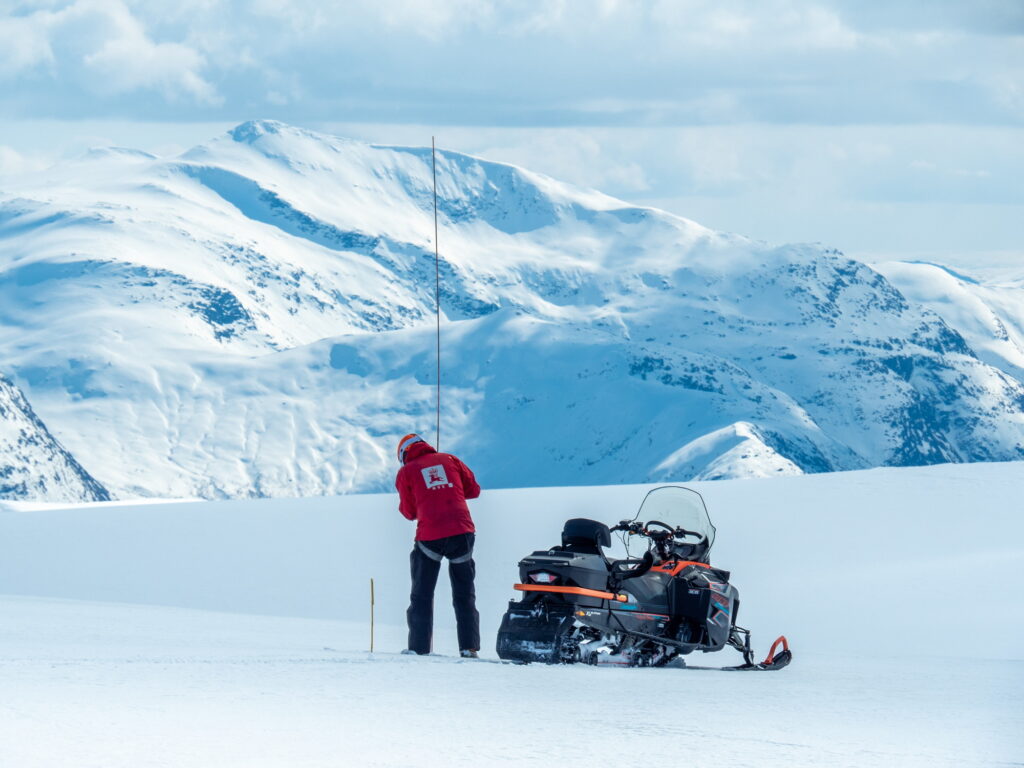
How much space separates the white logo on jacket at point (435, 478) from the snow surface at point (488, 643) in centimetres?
121

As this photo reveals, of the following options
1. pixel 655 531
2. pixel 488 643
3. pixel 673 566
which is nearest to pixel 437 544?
pixel 655 531

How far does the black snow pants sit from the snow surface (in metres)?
0.30

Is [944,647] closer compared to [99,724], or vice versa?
[99,724]

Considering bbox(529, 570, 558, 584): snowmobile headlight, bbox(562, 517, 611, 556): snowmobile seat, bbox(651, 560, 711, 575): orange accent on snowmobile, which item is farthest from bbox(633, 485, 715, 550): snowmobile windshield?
bbox(529, 570, 558, 584): snowmobile headlight

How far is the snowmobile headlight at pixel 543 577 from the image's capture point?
383 inches

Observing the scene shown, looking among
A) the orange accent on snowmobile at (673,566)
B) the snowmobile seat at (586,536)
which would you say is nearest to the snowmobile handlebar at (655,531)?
the orange accent on snowmobile at (673,566)

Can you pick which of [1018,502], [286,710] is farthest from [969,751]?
[1018,502]

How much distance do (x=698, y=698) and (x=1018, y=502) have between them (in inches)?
517

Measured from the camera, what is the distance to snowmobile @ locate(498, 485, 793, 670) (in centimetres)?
976

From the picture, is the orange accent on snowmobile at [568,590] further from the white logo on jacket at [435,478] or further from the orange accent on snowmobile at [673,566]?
the white logo on jacket at [435,478]

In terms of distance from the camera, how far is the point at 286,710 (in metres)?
7.46

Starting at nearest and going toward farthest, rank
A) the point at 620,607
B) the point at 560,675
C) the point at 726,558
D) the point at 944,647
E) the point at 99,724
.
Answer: the point at 99,724
the point at 560,675
the point at 620,607
the point at 944,647
the point at 726,558

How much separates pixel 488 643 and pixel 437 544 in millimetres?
3153

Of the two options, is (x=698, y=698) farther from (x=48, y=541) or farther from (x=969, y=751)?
(x=48, y=541)
